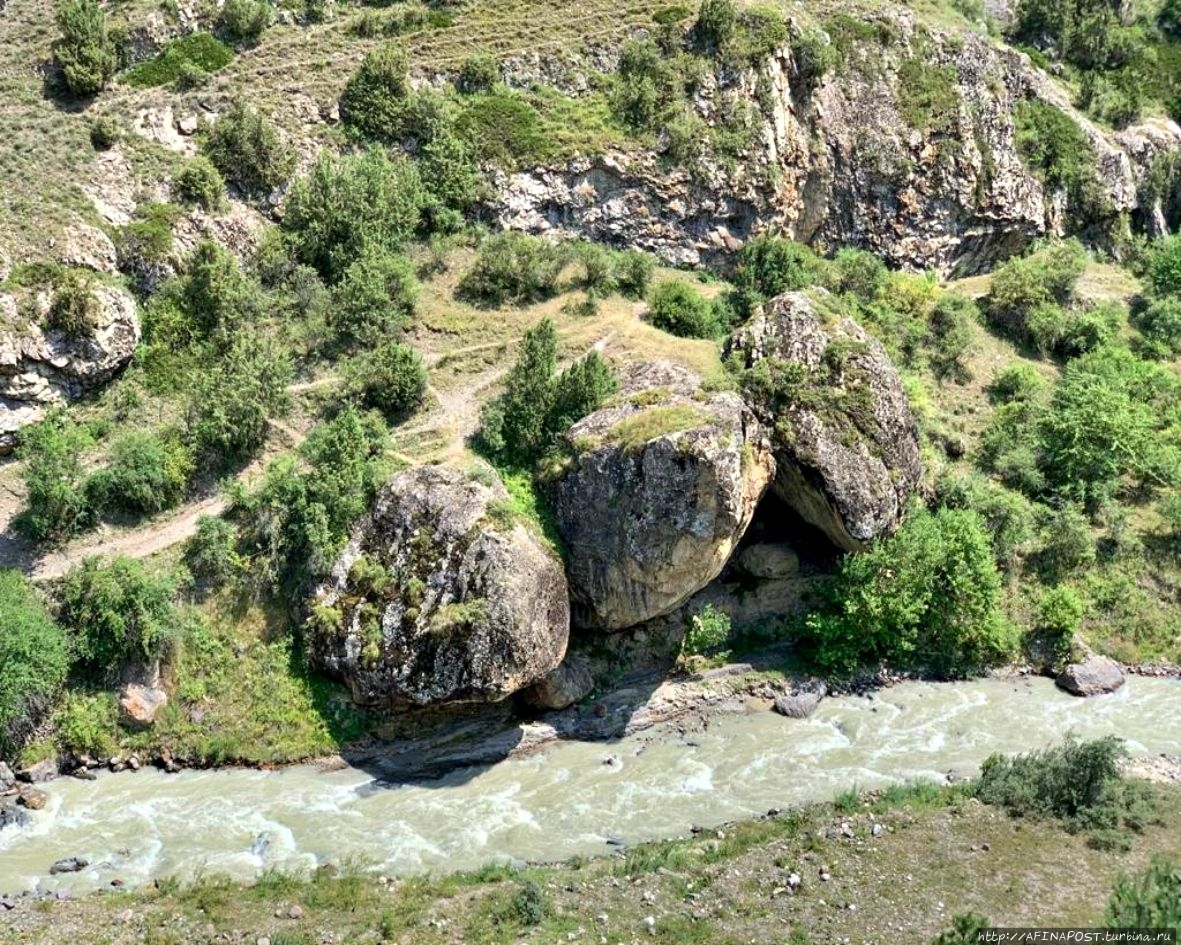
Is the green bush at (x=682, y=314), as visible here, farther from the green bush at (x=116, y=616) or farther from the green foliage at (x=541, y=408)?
the green bush at (x=116, y=616)

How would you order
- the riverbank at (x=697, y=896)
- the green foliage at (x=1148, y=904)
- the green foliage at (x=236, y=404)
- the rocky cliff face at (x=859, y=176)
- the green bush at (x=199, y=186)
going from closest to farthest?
the green foliage at (x=1148, y=904)
the riverbank at (x=697, y=896)
the green foliage at (x=236, y=404)
the green bush at (x=199, y=186)
the rocky cliff face at (x=859, y=176)

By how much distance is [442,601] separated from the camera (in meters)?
32.2

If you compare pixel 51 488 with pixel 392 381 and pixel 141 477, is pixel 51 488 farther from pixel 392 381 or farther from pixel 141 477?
pixel 392 381

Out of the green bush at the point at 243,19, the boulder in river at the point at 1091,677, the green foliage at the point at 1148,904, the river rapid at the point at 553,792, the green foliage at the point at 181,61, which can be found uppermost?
the green bush at the point at 243,19

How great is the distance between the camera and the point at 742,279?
50.2 meters

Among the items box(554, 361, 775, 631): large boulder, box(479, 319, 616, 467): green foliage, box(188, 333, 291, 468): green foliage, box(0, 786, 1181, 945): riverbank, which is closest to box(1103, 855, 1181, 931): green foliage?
box(0, 786, 1181, 945): riverbank

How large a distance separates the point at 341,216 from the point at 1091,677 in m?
38.4

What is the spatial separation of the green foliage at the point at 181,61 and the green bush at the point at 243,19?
116 cm

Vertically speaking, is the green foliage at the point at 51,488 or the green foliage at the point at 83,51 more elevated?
the green foliage at the point at 83,51

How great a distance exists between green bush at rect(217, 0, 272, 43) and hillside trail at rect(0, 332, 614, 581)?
24.1 metres

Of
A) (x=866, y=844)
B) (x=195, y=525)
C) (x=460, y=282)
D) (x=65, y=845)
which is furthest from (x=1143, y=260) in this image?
(x=65, y=845)

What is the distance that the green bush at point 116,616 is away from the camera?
105 feet

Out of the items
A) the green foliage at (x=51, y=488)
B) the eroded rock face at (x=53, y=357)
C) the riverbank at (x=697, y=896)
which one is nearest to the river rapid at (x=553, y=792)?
the riverbank at (x=697, y=896)

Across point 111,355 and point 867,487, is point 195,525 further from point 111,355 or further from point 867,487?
point 867,487
